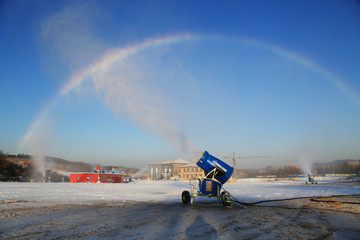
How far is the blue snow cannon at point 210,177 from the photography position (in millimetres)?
15586

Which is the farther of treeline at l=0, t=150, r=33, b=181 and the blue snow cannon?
treeline at l=0, t=150, r=33, b=181

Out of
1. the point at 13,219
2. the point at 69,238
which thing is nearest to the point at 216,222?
the point at 69,238

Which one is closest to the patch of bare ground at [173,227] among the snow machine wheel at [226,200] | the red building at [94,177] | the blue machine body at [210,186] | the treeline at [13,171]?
the snow machine wheel at [226,200]

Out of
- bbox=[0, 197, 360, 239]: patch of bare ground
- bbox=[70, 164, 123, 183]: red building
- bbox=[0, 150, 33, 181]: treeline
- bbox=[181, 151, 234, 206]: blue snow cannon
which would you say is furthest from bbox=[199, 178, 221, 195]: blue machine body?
bbox=[0, 150, 33, 181]: treeline

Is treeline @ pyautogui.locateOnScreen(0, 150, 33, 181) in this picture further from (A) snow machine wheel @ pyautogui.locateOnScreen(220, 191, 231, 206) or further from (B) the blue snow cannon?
(A) snow machine wheel @ pyautogui.locateOnScreen(220, 191, 231, 206)

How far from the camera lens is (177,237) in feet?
23.4

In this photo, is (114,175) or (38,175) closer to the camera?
(114,175)

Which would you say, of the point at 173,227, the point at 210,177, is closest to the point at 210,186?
the point at 210,177

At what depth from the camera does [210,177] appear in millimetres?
16047

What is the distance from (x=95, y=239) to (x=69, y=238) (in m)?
0.78

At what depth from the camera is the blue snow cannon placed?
15.6 m

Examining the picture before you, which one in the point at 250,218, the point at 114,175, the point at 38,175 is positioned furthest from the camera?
the point at 38,175

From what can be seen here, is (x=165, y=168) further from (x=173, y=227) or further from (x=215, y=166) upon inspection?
(x=173, y=227)

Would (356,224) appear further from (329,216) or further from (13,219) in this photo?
(13,219)
